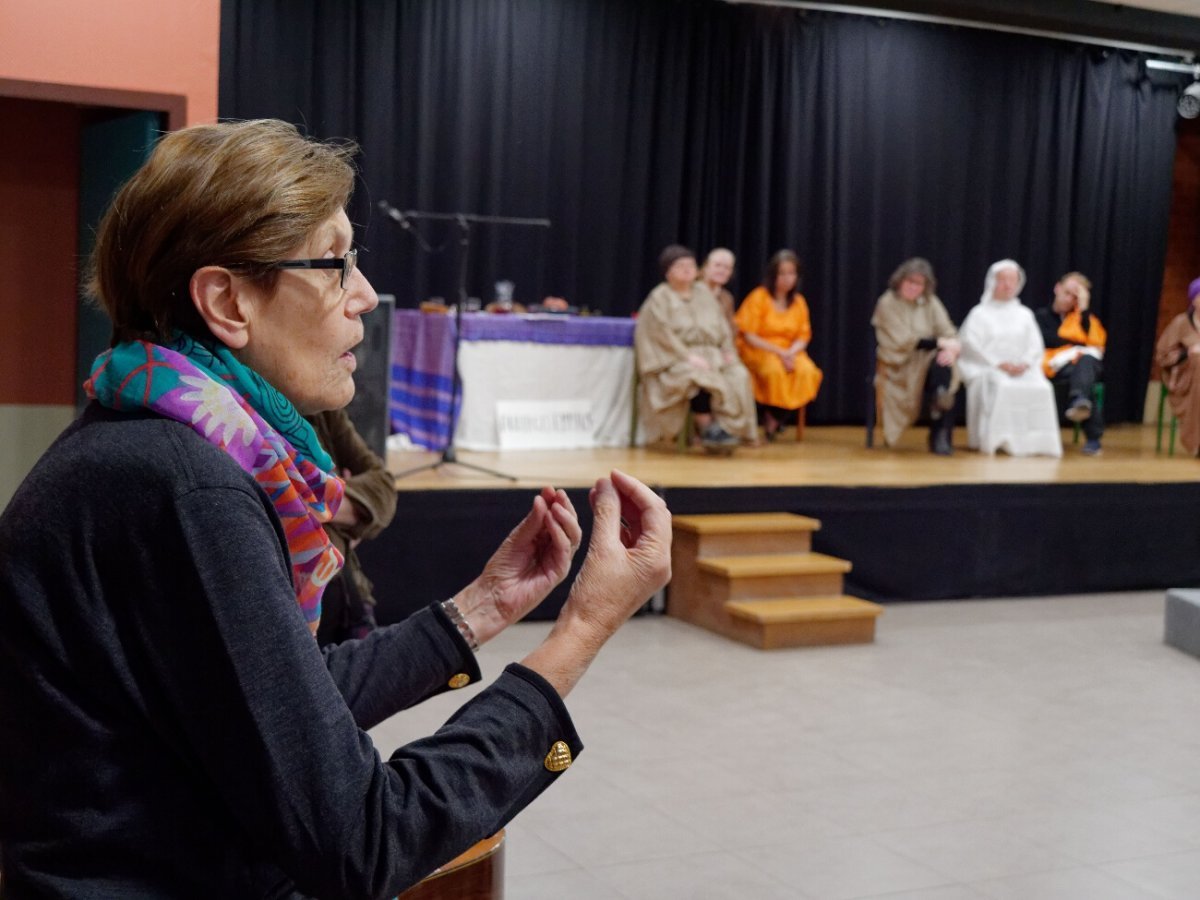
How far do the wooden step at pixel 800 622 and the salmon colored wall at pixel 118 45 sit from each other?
2389 mm

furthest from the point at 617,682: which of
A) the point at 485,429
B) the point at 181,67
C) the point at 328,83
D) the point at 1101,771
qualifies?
the point at 328,83

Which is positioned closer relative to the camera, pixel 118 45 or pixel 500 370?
pixel 118 45

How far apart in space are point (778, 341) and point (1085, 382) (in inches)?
71.7

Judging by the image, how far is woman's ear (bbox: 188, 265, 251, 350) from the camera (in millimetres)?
1004

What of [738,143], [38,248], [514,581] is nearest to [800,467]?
[38,248]

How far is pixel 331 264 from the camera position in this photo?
1062 mm

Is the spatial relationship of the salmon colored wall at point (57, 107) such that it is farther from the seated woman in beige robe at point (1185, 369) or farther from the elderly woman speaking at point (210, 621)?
the seated woman in beige robe at point (1185, 369)

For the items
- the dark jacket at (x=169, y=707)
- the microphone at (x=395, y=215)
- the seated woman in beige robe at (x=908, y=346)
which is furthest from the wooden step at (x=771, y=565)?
the dark jacket at (x=169, y=707)

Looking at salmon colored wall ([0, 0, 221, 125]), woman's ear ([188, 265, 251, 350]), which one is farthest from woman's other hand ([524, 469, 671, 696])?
salmon colored wall ([0, 0, 221, 125])

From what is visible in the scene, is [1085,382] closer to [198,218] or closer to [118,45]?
[118,45]

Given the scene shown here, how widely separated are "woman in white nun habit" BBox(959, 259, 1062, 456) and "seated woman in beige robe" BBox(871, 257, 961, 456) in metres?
0.18

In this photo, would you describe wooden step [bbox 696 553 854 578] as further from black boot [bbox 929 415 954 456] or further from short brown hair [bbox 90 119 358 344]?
short brown hair [bbox 90 119 358 344]

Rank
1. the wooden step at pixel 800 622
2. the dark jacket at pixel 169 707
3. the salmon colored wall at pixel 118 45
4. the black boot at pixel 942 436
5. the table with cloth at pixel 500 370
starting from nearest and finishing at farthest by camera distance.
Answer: the dark jacket at pixel 169 707
the salmon colored wall at pixel 118 45
the wooden step at pixel 800 622
the table with cloth at pixel 500 370
the black boot at pixel 942 436

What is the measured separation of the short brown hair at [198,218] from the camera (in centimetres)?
100
